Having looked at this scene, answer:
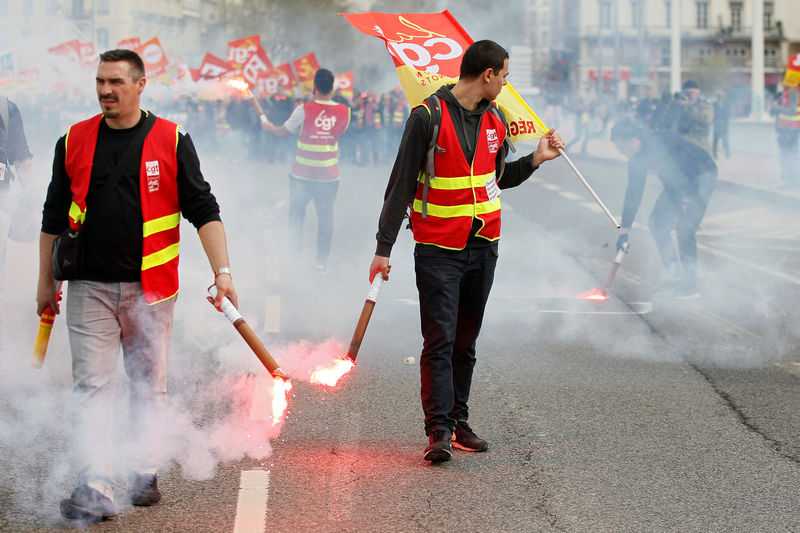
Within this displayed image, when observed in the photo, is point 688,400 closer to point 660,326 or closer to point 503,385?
point 503,385

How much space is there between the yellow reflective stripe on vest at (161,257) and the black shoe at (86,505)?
79 centimetres

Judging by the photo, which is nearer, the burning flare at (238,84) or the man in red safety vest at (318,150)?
the burning flare at (238,84)

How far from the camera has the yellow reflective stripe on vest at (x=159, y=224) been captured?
374 centimetres

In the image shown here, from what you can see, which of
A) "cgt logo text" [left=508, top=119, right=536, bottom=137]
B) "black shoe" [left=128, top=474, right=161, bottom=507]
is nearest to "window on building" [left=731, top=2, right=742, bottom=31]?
"cgt logo text" [left=508, top=119, right=536, bottom=137]

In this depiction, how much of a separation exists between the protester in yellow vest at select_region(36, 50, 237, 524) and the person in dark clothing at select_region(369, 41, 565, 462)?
91 centimetres

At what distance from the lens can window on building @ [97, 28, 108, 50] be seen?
58.1 ft

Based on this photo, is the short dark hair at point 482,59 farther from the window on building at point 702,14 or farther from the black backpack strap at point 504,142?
the window on building at point 702,14

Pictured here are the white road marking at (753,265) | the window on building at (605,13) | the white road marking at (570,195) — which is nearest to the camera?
the white road marking at (753,265)

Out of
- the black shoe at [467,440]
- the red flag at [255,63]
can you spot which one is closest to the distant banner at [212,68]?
the red flag at [255,63]

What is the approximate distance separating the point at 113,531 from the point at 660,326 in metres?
4.86

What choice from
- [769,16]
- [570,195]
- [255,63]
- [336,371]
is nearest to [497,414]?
[336,371]

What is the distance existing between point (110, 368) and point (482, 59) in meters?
1.90

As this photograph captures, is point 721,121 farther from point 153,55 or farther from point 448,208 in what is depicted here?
point 448,208

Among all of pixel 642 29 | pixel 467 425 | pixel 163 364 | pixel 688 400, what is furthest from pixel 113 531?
pixel 642 29
